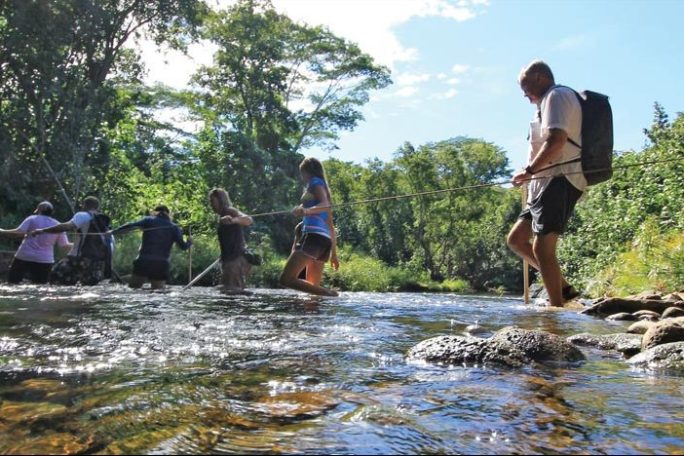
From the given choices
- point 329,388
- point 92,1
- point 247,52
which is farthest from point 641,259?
point 247,52

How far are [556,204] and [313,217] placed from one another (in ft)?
9.98

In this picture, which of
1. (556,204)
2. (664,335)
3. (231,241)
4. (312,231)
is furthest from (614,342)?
(231,241)

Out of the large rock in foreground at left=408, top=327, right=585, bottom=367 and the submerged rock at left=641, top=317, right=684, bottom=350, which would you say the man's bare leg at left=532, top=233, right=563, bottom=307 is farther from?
the large rock in foreground at left=408, top=327, right=585, bottom=367

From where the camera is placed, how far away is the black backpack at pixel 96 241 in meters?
10.4

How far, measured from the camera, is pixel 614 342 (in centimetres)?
414

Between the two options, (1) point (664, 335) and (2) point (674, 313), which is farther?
(2) point (674, 313)

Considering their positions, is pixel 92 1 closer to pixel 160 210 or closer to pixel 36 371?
pixel 160 210

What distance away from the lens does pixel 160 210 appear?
9641 millimetres

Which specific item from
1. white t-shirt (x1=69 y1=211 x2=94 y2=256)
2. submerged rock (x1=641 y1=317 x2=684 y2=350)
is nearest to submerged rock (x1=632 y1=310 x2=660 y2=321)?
submerged rock (x1=641 y1=317 x2=684 y2=350)

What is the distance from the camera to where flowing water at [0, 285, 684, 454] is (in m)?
1.86

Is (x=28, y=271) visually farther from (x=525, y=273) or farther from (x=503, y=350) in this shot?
(x=503, y=350)

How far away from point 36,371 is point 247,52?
34.0 m

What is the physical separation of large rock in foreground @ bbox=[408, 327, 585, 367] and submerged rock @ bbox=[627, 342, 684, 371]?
1.03ft

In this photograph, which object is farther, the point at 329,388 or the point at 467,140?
the point at 467,140
